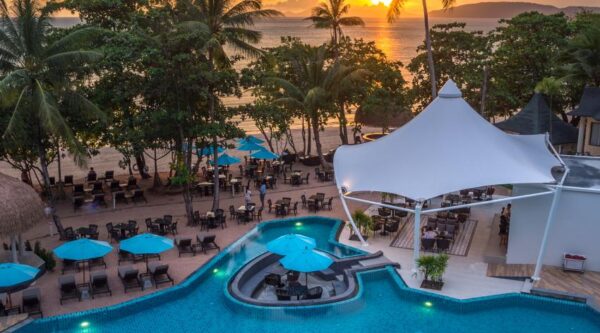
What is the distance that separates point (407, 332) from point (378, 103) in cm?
2126

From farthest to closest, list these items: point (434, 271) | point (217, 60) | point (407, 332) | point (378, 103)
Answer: point (378, 103)
point (217, 60)
point (434, 271)
point (407, 332)

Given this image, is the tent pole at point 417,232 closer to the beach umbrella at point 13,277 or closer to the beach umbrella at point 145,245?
the beach umbrella at point 145,245

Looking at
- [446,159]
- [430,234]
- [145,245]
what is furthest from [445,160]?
[145,245]

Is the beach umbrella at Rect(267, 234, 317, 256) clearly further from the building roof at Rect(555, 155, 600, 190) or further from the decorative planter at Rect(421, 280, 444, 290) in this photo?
the building roof at Rect(555, 155, 600, 190)

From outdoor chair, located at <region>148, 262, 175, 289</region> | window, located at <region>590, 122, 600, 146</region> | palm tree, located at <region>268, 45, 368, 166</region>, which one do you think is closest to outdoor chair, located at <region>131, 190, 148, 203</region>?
palm tree, located at <region>268, 45, 368, 166</region>

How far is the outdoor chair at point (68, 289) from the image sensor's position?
16.8m

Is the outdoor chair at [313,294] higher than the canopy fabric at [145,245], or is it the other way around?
the canopy fabric at [145,245]

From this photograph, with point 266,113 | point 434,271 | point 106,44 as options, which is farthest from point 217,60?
point 434,271

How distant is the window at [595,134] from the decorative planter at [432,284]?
18.5 m

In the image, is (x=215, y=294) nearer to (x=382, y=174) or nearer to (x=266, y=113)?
(x=382, y=174)

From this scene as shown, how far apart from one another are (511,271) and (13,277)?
1511 cm

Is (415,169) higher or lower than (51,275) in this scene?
higher

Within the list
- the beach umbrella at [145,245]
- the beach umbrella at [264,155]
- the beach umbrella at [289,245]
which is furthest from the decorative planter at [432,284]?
the beach umbrella at [264,155]

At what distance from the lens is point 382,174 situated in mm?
19297
